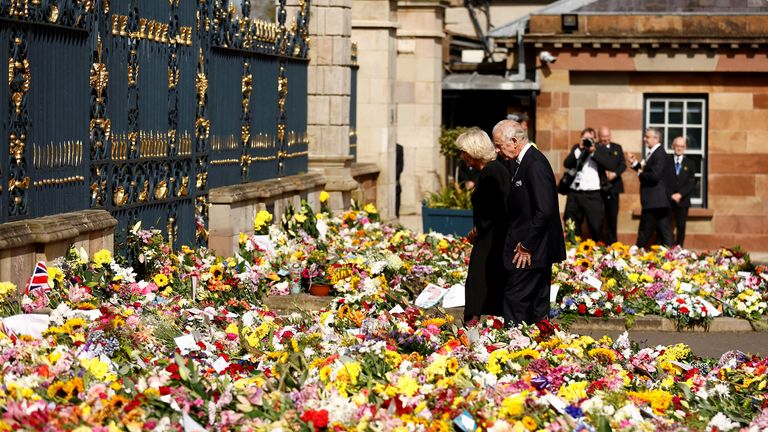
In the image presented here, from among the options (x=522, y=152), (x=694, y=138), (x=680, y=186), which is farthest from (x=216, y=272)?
(x=694, y=138)

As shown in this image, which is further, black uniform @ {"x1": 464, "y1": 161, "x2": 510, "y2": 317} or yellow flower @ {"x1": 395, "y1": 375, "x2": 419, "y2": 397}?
black uniform @ {"x1": 464, "y1": 161, "x2": 510, "y2": 317}

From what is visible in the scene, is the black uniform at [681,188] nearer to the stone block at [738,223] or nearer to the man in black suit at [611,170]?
the man in black suit at [611,170]

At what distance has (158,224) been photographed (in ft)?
42.4

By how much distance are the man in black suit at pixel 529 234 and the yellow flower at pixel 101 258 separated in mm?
2505

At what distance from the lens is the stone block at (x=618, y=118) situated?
22828 mm

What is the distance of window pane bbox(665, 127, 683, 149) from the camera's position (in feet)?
74.8

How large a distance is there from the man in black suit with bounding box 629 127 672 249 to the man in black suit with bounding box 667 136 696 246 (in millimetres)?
246

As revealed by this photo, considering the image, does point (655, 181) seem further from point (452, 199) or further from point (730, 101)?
point (730, 101)

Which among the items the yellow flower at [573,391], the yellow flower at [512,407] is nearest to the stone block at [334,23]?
the yellow flower at [573,391]

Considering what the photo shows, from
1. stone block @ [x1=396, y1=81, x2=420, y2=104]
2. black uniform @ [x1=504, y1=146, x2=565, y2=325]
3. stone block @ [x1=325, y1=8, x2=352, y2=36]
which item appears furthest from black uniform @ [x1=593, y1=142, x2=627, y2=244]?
black uniform @ [x1=504, y1=146, x2=565, y2=325]

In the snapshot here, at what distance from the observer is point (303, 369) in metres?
7.79

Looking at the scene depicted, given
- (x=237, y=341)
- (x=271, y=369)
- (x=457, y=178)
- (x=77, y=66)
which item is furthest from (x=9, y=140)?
(x=457, y=178)

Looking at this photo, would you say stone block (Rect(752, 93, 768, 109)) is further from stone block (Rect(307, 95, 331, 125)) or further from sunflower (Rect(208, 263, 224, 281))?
sunflower (Rect(208, 263, 224, 281))

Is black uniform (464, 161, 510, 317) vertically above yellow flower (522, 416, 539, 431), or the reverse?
black uniform (464, 161, 510, 317)
